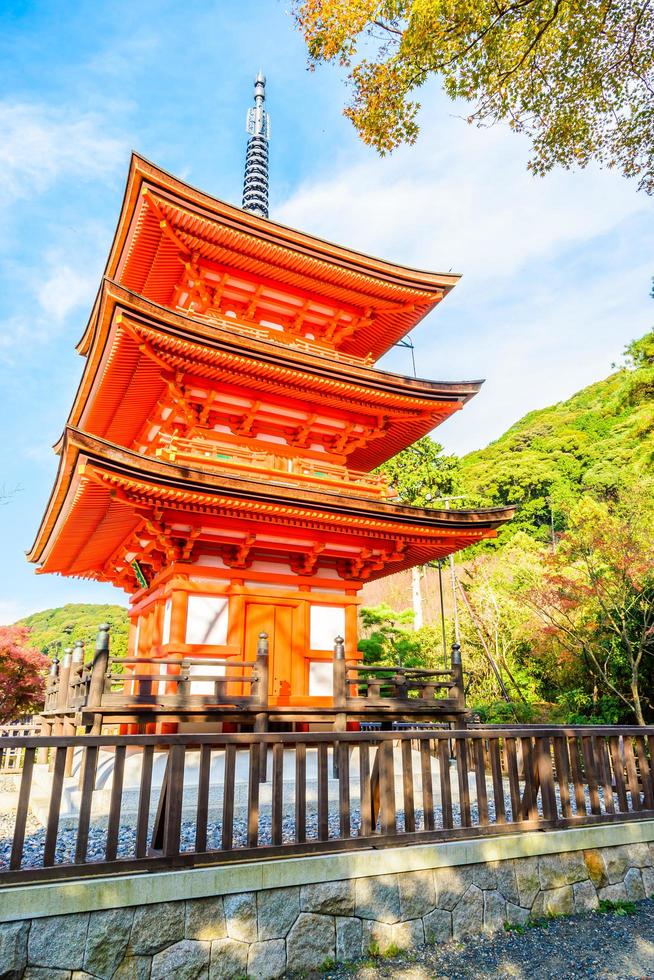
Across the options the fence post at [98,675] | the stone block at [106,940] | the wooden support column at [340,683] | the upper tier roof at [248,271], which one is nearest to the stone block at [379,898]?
the stone block at [106,940]

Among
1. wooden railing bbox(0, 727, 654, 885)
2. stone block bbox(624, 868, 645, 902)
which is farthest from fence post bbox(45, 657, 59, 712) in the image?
stone block bbox(624, 868, 645, 902)

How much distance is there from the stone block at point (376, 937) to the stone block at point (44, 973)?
6.32 ft

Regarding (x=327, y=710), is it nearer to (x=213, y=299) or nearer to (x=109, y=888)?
(x=109, y=888)

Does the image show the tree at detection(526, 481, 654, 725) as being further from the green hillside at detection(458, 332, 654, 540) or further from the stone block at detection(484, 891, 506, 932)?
the green hillside at detection(458, 332, 654, 540)

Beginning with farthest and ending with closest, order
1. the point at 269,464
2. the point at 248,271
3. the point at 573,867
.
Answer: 1. the point at 248,271
2. the point at 269,464
3. the point at 573,867

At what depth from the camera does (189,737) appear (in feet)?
13.3

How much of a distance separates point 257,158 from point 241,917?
23.9 metres

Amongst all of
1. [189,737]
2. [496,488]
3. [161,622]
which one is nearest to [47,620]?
[496,488]

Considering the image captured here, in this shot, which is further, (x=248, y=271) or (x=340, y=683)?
(x=248, y=271)

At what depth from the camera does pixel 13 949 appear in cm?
329

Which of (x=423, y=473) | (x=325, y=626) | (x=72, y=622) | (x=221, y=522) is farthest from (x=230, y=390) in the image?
(x=72, y=622)

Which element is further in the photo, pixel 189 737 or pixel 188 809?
pixel 188 809

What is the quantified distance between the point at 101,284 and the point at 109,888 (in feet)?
31.7

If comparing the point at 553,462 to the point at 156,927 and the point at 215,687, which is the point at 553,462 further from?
the point at 156,927
